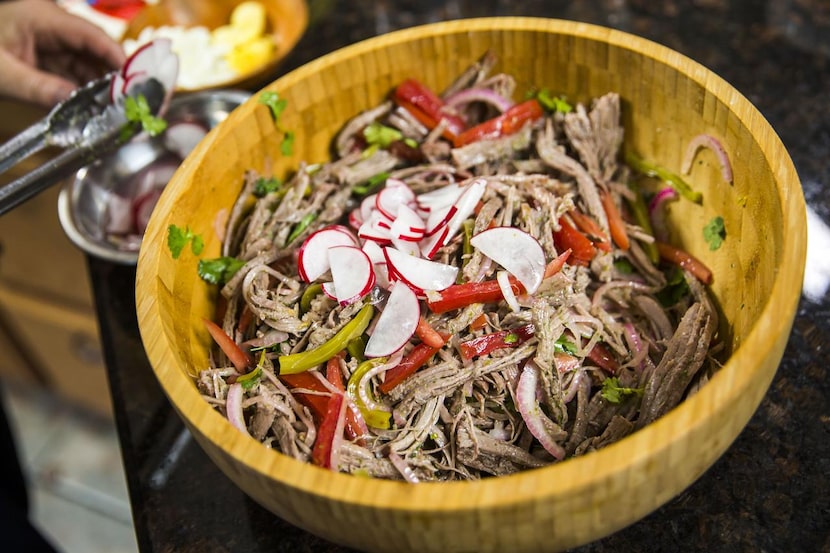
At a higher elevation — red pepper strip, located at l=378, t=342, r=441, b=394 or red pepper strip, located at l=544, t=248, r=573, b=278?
red pepper strip, located at l=544, t=248, r=573, b=278

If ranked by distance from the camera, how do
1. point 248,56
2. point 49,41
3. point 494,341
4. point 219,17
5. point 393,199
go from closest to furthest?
point 494,341 → point 393,199 → point 49,41 → point 248,56 → point 219,17

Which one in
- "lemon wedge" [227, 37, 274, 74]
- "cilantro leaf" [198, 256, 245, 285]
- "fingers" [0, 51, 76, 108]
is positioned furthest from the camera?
"lemon wedge" [227, 37, 274, 74]

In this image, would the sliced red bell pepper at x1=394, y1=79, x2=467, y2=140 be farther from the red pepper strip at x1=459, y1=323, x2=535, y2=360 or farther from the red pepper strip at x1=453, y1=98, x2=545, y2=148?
the red pepper strip at x1=459, y1=323, x2=535, y2=360

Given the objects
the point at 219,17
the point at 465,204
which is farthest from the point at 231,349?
the point at 219,17

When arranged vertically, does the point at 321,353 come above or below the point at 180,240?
below

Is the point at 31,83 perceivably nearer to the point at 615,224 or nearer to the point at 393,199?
the point at 393,199

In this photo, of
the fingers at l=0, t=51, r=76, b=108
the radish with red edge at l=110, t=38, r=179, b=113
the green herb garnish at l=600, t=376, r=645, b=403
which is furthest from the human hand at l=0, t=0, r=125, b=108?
the green herb garnish at l=600, t=376, r=645, b=403

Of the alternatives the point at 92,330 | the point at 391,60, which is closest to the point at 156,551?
the point at 391,60

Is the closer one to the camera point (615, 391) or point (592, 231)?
point (615, 391)
